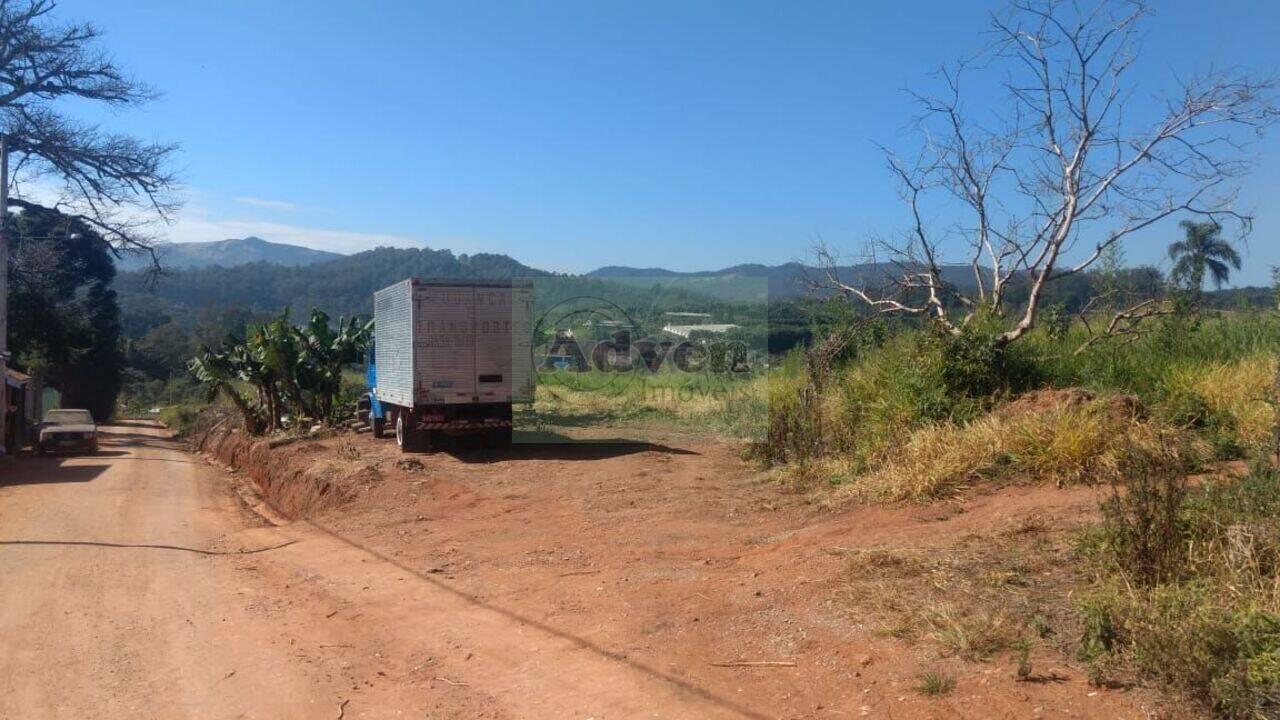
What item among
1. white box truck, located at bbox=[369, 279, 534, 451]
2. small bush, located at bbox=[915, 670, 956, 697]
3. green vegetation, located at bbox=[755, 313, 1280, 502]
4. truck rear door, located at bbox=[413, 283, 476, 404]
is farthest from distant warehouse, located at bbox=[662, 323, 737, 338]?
small bush, located at bbox=[915, 670, 956, 697]

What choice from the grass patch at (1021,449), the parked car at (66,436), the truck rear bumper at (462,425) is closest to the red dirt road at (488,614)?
the grass patch at (1021,449)

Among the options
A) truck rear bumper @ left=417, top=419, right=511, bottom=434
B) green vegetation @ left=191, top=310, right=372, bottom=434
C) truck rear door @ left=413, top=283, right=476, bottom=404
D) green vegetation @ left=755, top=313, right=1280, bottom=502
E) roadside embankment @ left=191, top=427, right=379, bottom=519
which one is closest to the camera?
green vegetation @ left=755, top=313, right=1280, bottom=502

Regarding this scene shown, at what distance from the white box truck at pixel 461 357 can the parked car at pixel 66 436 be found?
15590mm

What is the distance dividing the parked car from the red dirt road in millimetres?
16568

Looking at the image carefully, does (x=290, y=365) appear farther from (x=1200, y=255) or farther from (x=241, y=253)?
(x=241, y=253)

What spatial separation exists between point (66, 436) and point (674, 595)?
27.5 meters

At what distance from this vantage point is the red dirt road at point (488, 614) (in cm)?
556

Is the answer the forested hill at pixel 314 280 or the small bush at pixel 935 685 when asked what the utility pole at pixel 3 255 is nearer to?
the small bush at pixel 935 685

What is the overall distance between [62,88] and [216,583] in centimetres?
3098

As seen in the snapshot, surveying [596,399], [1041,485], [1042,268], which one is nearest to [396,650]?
[1041,485]

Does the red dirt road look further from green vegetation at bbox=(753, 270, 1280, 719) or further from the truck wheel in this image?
the truck wheel

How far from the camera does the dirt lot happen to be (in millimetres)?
5320

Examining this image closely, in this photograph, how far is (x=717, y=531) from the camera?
10.1 m

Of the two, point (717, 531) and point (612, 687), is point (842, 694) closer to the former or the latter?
point (612, 687)
